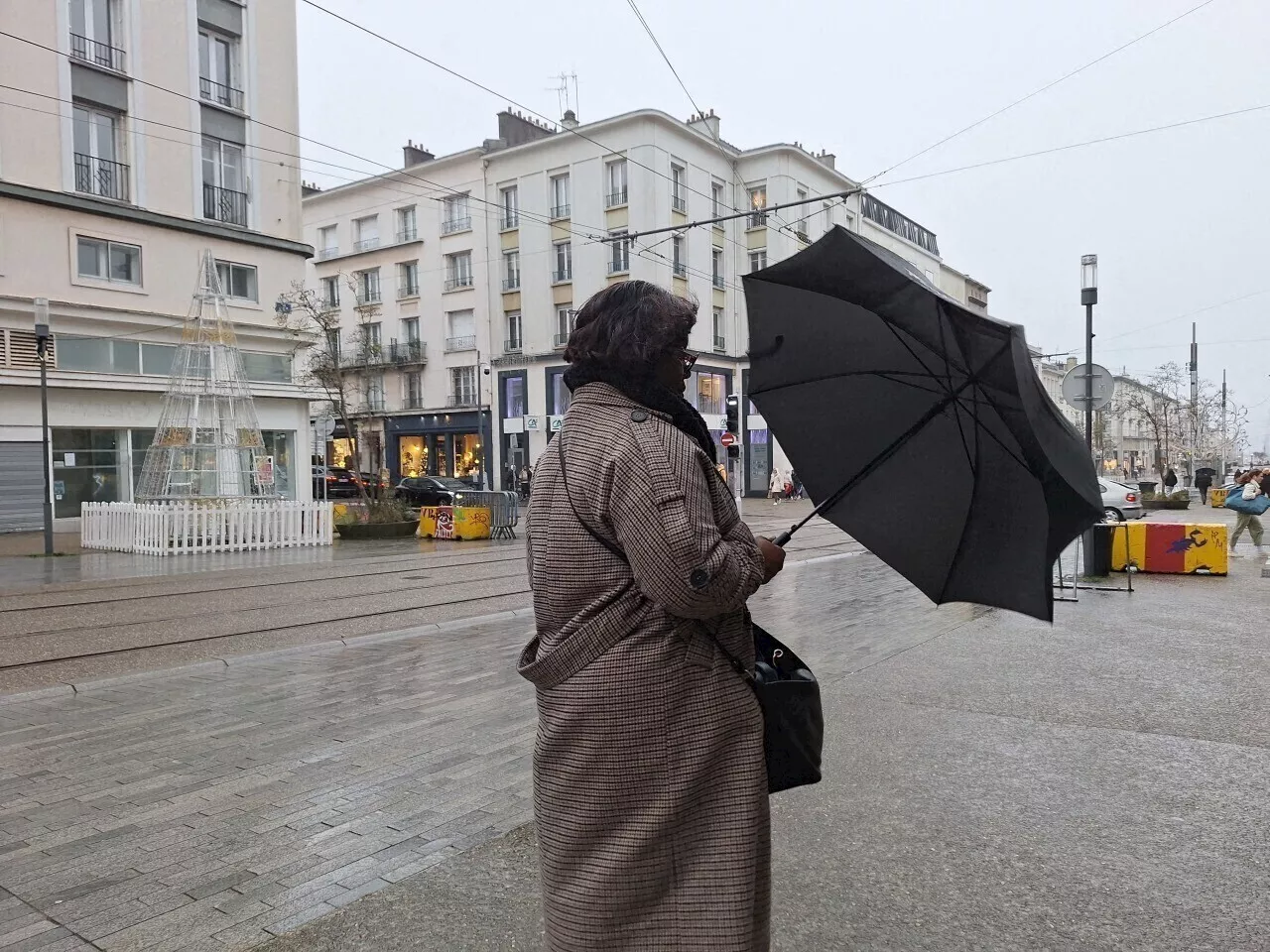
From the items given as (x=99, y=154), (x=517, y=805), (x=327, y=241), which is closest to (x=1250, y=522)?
(x=517, y=805)

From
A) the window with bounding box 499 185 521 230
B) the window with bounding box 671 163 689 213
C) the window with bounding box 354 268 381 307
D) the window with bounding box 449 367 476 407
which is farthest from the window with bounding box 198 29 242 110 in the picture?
the window with bounding box 354 268 381 307

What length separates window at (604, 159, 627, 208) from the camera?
3909 cm

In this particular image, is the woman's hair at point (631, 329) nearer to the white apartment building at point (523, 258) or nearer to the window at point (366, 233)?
the white apartment building at point (523, 258)

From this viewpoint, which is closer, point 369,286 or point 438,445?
point 438,445

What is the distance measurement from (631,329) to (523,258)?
134ft

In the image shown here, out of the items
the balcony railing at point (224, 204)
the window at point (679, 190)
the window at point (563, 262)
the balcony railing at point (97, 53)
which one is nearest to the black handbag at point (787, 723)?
the balcony railing at point (97, 53)

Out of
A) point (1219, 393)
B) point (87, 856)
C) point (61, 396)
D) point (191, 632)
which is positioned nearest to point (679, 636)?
point (87, 856)

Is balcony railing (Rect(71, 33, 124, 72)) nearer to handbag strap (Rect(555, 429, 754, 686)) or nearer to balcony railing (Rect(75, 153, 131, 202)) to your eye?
balcony railing (Rect(75, 153, 131, 202))

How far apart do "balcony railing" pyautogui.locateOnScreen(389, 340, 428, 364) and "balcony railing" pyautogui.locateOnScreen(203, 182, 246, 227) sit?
18.7 metres

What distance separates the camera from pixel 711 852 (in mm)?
1925

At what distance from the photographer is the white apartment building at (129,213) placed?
21.7 meters

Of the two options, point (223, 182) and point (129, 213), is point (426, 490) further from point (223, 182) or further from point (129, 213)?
point (129, 213)

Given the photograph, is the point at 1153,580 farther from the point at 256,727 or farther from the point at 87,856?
the point at 87,856

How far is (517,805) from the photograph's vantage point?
4.11 metres
